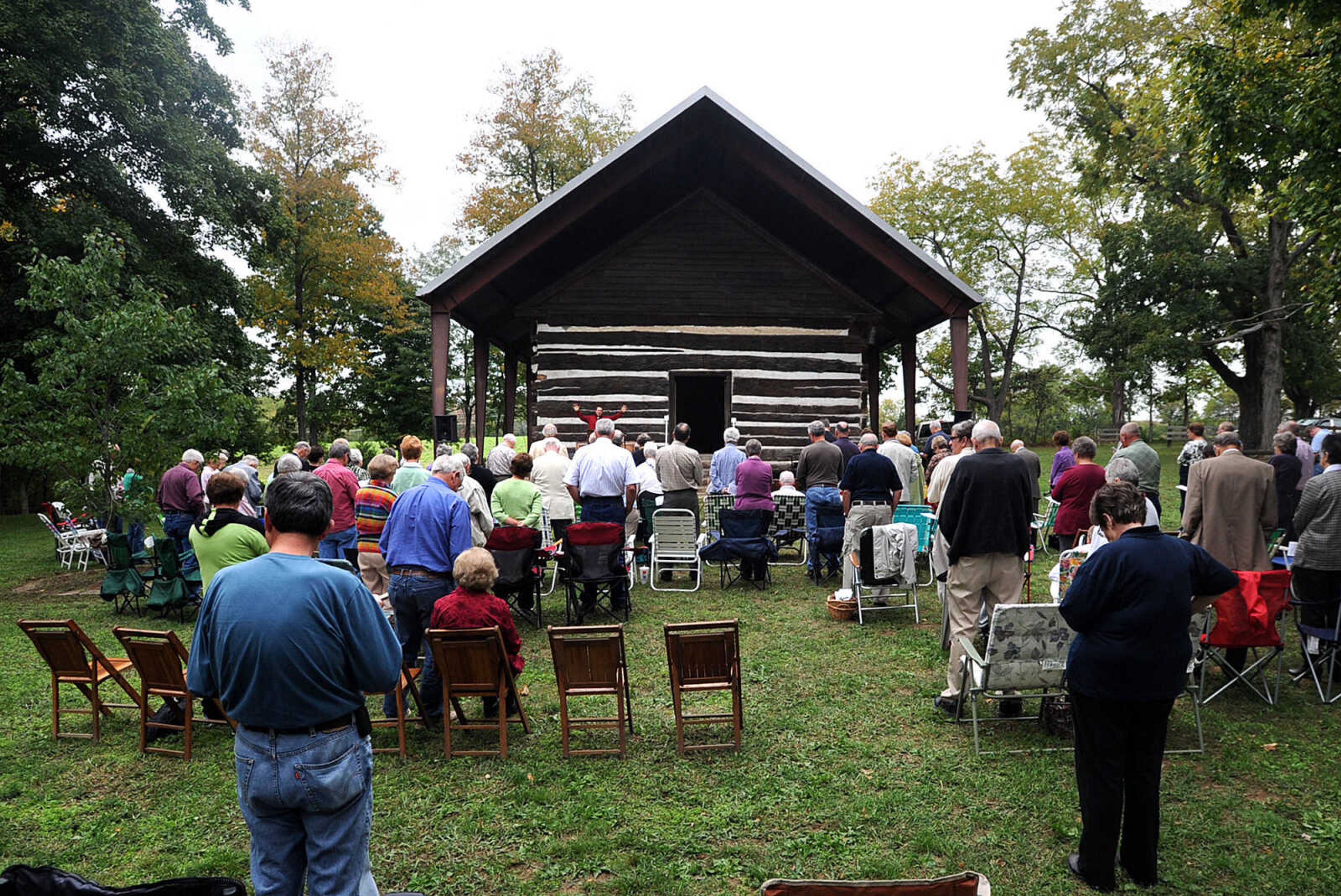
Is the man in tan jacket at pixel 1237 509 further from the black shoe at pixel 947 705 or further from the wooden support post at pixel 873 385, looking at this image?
the wooden support post at pixel 873 385

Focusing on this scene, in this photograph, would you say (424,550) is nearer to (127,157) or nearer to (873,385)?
(873,385)

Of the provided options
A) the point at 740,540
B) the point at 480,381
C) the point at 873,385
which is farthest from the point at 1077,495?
the point at 873,385

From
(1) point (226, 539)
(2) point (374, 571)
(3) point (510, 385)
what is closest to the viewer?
(1) point (226, 539)

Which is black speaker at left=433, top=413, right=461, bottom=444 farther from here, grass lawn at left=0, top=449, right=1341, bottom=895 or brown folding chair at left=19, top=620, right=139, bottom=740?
brown folding chair at left=19, top=620, right=139, bottom=740

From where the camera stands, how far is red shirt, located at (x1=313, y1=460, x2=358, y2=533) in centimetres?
827

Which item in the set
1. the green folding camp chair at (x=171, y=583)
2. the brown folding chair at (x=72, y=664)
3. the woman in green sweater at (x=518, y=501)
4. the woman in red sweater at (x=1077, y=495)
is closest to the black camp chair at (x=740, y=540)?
the woman in green sweater at (x=518, y=501)

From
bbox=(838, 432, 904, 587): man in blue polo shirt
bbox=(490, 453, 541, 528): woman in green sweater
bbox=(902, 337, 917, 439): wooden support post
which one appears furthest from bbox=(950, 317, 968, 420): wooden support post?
bbox=(490, 453, 541, 528): woman in green sweater

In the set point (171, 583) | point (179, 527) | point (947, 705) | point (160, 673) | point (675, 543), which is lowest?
point (947, 705)

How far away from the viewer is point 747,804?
4.56m

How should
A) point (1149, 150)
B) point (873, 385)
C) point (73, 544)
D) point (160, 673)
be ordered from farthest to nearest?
point (1149, 150) < point (873, 385) < point (73, 544) < point (160, 673)

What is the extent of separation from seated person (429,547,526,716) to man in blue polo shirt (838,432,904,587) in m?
4.68

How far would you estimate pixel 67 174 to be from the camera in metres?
20.2

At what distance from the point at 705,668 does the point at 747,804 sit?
37.1 inches

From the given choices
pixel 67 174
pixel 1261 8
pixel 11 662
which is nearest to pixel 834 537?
pixel 1261 8
